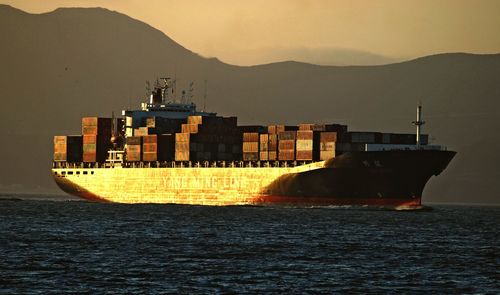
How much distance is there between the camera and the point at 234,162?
461 feet

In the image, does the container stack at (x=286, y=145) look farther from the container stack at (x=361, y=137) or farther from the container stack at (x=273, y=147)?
the container stack at (x=361, y=137)

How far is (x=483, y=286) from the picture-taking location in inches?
2190

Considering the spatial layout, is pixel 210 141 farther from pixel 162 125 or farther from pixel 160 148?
pixel 162 125

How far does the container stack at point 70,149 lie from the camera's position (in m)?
166

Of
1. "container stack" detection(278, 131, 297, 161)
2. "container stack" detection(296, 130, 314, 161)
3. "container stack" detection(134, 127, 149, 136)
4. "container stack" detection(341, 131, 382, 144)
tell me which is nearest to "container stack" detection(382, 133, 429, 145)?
"container stack" detection(341, 131, 382, 144)

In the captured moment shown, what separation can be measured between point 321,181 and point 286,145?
775 centimetres

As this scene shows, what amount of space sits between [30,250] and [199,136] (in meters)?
74.6

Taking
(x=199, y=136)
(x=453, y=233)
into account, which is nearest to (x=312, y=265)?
(x=453, y=233)

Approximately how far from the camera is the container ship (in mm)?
123312

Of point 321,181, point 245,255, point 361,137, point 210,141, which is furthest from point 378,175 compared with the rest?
point 245,255

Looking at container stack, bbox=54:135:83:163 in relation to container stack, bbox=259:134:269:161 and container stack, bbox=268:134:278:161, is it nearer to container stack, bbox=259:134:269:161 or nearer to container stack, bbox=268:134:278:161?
container stack, bbox=259:134:269:161

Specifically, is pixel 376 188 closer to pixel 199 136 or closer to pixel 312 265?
pixel 199 136

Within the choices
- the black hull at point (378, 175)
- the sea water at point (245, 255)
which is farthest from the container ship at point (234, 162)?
the sea water at point (245, 255)

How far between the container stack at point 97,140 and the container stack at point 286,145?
124 feet
